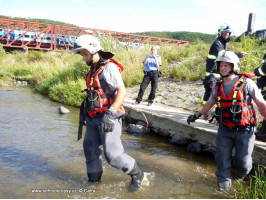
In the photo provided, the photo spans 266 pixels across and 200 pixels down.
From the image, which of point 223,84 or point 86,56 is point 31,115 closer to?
point 86,56

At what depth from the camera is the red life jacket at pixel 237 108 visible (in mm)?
3172

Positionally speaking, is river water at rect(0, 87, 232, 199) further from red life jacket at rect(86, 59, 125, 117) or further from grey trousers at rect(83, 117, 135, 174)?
red life jacket at rect(86, 59, 125, 117)

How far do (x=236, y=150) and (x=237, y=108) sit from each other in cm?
61

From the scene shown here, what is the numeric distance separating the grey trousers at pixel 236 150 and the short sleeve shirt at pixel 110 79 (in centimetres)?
158

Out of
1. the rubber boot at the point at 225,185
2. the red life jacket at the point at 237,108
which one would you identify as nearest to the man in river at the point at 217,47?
the red life jacket at the point at 237,108

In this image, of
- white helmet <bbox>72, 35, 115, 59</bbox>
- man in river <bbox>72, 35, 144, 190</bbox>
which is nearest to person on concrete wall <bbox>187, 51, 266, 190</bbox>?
man in river <bbox>72, 35, 144, 190</bbox>

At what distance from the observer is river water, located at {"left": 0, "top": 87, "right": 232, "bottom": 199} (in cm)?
377

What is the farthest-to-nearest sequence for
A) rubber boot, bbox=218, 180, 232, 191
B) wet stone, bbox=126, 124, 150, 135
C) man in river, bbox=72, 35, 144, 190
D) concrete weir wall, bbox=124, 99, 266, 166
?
wet stone, bbox=126, 124, 150, 135 → concrete weir wall, bbox=124, 99, 266, 166 → rubber boot, bbox=218, 180, 232, 191 → man in river, bbox=72, 35, 144, 190

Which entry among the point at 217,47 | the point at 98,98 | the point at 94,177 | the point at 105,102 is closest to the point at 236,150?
the point at 105,102

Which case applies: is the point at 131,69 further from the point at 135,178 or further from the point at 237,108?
the point at 237,108

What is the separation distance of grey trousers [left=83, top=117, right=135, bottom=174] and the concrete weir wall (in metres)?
0.89

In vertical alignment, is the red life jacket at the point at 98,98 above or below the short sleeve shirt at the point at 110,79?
below

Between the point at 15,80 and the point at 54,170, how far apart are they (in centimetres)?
1459

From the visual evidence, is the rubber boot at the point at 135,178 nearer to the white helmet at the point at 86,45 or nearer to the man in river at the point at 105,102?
the man in river at the point at 105,102
